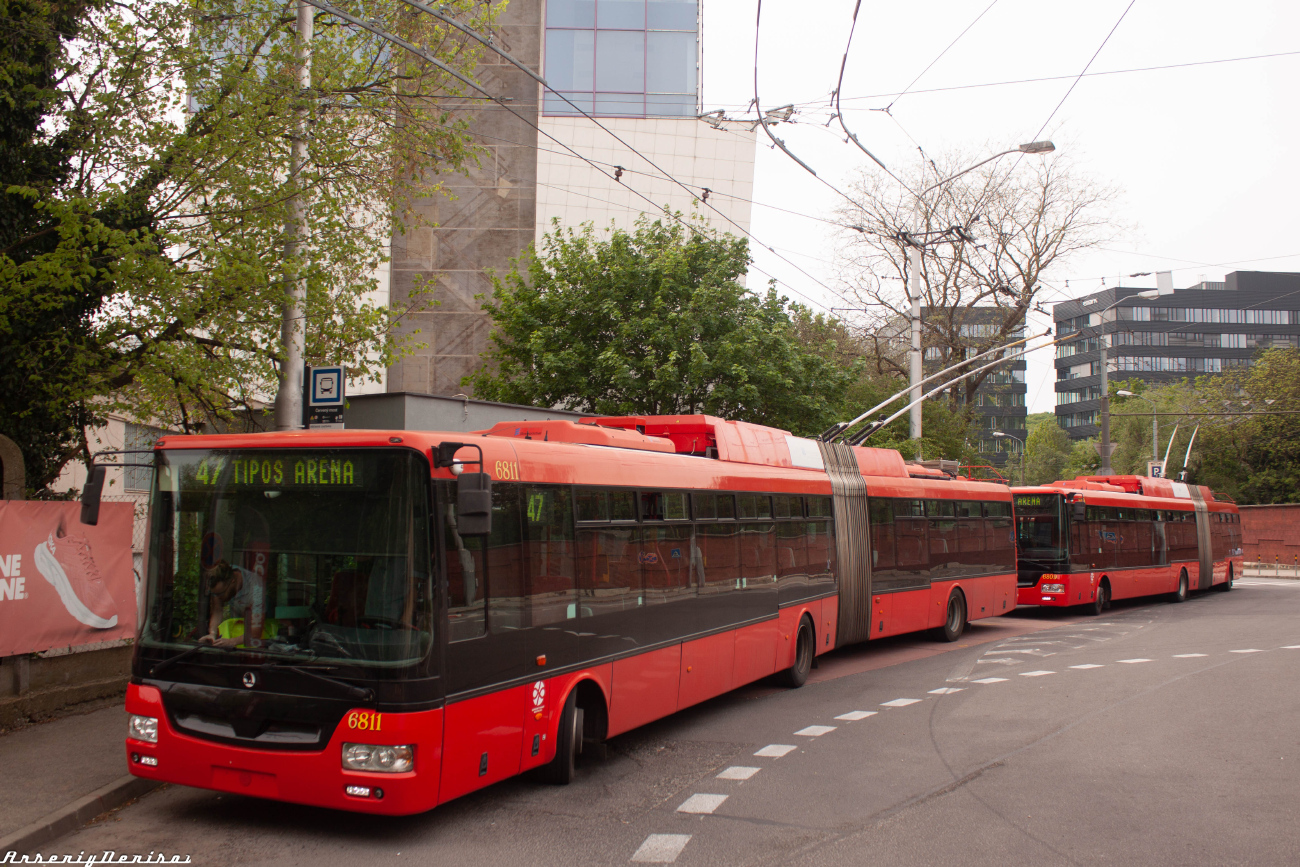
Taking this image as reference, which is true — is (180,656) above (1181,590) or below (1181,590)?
above

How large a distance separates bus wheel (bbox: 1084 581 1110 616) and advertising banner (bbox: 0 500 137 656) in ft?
64.6

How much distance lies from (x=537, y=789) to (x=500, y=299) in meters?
21.7

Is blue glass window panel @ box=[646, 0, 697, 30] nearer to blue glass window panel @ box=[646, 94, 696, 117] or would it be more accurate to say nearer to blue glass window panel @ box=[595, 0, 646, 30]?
blue glass window panel @ box=[595, 0, 646, 30]

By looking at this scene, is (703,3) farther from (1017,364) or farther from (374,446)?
(1017,364)

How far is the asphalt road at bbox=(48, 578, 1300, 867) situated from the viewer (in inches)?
235

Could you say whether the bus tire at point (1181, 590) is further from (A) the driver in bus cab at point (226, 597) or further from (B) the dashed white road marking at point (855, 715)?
(A) the driver in bus cab at point (226, 597)

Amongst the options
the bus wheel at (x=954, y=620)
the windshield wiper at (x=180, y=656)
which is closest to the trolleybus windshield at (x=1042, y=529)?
the bus wheel at (x=954, y=620)

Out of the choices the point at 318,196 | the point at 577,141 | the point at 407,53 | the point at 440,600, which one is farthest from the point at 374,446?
the point at 577,141

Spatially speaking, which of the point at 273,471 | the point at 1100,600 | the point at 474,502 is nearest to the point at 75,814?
the point at 273,471

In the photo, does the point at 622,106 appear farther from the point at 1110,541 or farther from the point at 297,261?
the point at 297,261

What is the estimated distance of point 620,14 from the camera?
40.2 m

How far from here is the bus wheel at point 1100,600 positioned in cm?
2288

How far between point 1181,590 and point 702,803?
24.7m

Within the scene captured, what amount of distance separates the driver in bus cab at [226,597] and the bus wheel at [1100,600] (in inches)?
815
